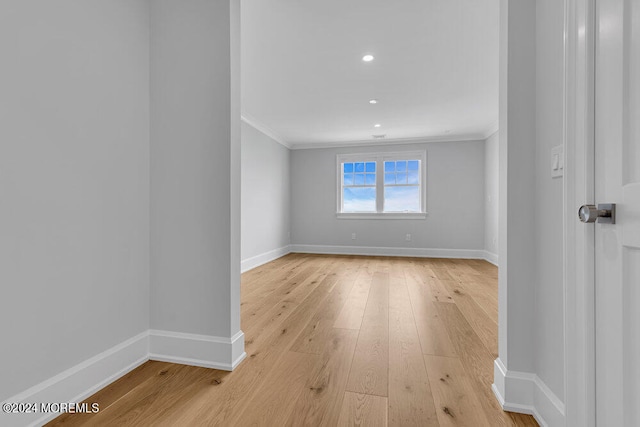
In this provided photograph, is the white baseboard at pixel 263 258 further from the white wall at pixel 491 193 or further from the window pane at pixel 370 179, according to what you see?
the white wall at pixel 491 193

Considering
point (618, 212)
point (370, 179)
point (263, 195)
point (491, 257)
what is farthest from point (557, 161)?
point (370, 179)

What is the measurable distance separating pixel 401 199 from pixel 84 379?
5644 millimetres

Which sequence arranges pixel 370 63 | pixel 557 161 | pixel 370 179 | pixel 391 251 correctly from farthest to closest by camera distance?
pixel 370 179 → pixel 391 251 → pixel 370 63 → pixel 557 161

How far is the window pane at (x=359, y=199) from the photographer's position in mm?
6262

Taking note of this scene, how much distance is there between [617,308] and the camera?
787 mm

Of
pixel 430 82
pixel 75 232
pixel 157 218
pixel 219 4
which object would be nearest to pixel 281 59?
pixel 219 4

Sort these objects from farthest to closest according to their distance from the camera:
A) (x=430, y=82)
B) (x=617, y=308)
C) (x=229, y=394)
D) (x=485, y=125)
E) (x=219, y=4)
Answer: (x=485, y=125) → (x=430, y=82) → (x=219, y=4) → (x=229, y=394) → (x=617, y=308)

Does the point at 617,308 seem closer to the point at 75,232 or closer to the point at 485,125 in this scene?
the point at 75,232

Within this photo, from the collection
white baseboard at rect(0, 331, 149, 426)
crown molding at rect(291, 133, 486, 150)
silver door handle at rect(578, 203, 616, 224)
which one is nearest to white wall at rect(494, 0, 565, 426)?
silver door handle at rect(578, 203, 616, 224)

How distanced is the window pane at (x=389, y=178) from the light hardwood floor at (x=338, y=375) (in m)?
3.48

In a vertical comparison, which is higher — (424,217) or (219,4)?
(219,4)

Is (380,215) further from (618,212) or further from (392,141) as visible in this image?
(618,212)

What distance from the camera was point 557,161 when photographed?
1.12 m

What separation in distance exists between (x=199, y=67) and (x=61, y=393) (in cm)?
174
